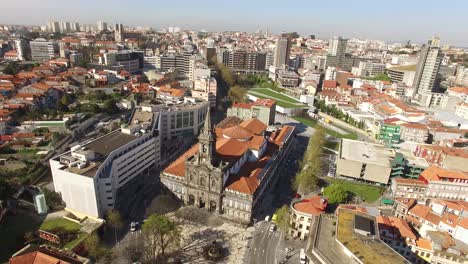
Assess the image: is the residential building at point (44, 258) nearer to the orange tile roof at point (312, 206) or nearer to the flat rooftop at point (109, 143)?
the flat rooftop at point (109, 143)

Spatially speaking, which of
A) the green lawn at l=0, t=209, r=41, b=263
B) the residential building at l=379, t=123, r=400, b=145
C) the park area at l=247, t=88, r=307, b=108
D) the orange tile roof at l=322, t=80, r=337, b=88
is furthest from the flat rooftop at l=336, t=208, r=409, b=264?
the orange tile roof at l=322, t=80, r=337, b=88

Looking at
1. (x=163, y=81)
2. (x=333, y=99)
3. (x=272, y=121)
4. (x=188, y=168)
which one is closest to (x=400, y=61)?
(x=333, y=99)

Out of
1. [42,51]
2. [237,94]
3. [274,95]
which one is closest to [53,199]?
[237,94]

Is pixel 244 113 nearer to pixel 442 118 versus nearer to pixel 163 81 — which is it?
pixel 163 81

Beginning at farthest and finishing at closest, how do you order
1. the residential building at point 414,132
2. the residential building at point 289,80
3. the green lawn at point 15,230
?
1. the residential building at point 289,80
2. the residential building at point 414,132
3. the green lawn at point 15,230

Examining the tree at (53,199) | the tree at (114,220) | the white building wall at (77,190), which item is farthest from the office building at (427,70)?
the tree at (53,199)

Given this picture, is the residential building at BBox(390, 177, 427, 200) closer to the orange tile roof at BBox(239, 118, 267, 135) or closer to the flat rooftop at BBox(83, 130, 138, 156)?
the orange tile roof at BBox(239, 118, 267, 135)

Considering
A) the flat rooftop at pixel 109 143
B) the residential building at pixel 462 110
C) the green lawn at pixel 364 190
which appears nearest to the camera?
the flat rooftop at pixel 109 143
